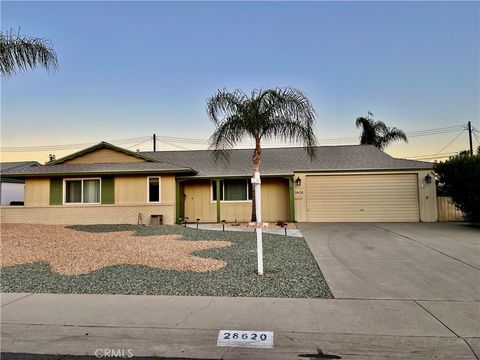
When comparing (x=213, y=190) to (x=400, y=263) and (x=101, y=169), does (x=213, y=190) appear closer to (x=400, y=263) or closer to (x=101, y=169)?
(x=101, y=169)

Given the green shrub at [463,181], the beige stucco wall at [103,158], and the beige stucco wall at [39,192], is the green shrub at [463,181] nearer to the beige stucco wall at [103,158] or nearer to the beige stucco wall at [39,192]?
the beige stucco wall at [103,158]

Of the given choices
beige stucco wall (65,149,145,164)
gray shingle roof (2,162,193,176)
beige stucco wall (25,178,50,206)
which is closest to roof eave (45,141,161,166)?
beige stucco wall (65,149,145,164)

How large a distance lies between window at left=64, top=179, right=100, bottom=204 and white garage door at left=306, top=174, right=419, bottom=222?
11276 mm

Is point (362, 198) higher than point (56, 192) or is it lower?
lower

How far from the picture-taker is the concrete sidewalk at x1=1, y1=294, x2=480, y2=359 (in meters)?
3.93

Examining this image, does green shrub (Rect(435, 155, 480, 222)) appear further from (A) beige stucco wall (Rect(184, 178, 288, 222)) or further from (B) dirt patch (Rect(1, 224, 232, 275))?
(B) dirt patch (Rect(1, 224, 232, 275))

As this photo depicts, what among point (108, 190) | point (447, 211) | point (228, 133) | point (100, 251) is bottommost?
point (100, 251)

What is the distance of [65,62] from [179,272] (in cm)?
970

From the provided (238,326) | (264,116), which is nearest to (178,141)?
(264,116)

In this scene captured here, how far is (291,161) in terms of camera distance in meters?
21.0

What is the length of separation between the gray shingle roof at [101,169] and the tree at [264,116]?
3.67m

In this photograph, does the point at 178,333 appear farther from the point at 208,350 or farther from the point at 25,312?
the point at 25,312

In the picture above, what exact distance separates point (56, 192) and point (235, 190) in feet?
31.2

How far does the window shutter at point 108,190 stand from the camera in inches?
727
